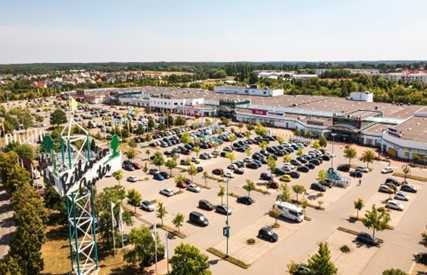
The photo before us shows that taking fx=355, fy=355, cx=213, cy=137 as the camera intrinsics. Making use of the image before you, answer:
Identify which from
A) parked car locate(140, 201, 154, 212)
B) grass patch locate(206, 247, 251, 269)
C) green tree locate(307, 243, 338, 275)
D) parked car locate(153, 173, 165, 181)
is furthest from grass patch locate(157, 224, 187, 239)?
parked car locate(153, 173, 165, 181)

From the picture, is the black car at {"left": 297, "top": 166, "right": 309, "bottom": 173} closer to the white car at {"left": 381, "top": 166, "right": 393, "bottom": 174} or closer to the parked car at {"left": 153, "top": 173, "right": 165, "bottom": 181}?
the white car at {"left": 381, "top": 166, "right": 393, "bottom": 174}

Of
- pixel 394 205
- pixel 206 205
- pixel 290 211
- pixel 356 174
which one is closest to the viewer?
pixel 290 211

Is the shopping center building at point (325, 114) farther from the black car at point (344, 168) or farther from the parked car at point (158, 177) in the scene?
the parked car at point (158, 177)

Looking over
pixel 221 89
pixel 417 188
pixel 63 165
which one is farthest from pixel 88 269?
pixel 221 89

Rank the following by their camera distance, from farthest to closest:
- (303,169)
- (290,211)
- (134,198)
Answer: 1. (303,169)
2. (134,198)
3. (290,211)

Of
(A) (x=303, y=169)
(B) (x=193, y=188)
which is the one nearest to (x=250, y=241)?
(B) (x=193, y=188)

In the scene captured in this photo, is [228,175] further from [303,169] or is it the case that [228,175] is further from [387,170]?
[387,170]

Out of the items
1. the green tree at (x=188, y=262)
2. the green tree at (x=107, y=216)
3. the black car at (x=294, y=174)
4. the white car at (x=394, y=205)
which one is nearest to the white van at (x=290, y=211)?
the white car at (x=394, y=205)
